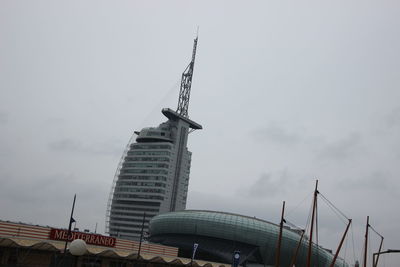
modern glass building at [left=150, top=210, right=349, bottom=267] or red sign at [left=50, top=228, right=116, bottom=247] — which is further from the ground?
modern glass building at [left=150, top=210, right=349, bottom=267]

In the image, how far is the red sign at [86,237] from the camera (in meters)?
61.2

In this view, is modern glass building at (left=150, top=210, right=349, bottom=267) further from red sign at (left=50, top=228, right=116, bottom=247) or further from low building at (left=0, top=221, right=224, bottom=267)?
red sign at (left=50, top=228, right=116, bottom=247)

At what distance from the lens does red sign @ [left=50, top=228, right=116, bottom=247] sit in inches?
2408

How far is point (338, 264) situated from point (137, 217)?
10339 cm

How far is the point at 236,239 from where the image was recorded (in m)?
112

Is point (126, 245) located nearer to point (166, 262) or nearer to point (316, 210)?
point (166, 262)

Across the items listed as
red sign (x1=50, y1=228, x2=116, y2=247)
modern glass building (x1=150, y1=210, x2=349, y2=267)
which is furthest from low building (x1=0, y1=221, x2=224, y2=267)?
modern glass building (x1=150, y1=210, x2=349, y2=267)

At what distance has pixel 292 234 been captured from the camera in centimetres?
11512

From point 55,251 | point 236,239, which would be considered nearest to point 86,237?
point 55,251

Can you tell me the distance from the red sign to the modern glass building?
49458 millimetres

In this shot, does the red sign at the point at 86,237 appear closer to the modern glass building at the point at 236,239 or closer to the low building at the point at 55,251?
the low building at the point at 55,251

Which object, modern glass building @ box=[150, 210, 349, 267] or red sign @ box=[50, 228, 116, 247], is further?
modern glass building @ box=[150, 210, 349, 267]

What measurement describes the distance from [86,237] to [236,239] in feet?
187

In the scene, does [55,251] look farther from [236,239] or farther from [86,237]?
[236,239]
